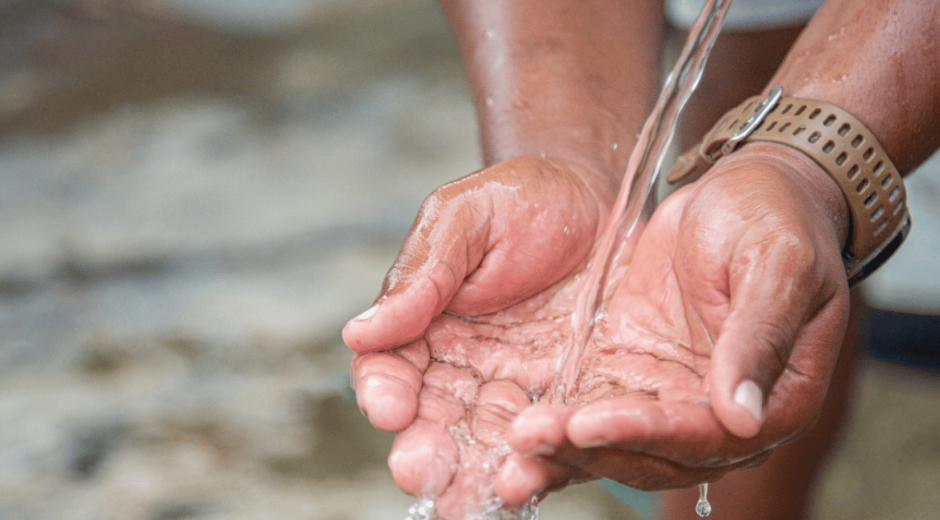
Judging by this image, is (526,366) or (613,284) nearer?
(526,366)

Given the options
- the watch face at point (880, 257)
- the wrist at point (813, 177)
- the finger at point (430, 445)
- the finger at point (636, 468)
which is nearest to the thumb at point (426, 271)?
the finger at point (430, 445)

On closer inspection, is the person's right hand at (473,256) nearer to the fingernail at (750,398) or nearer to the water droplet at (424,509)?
the water droplet at (424,509)

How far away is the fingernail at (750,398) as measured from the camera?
91 cm

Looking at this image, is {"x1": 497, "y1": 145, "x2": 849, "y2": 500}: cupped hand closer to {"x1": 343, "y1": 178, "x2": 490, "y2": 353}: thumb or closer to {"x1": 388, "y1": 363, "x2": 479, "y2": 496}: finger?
{"x1": 388, "y1": 363, "x2": 479, "y2": 496}: finger

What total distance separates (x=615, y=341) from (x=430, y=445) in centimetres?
42

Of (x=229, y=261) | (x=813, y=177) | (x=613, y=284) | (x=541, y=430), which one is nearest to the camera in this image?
(x=541, y=430)

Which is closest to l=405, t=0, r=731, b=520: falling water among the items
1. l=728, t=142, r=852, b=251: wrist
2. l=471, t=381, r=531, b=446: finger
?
l=471, t=381, r=531, b=446: finger

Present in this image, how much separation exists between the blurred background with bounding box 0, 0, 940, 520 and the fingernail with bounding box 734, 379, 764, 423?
78cm

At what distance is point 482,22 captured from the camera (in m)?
1.73

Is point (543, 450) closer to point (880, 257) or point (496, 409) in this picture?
point (496, 409)

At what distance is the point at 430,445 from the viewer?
3.44 ft

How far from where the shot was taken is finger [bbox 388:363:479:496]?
103cm

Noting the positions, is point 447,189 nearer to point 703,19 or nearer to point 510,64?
point 510,64

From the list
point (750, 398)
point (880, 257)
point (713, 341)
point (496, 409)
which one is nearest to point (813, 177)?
point (880, 257)
